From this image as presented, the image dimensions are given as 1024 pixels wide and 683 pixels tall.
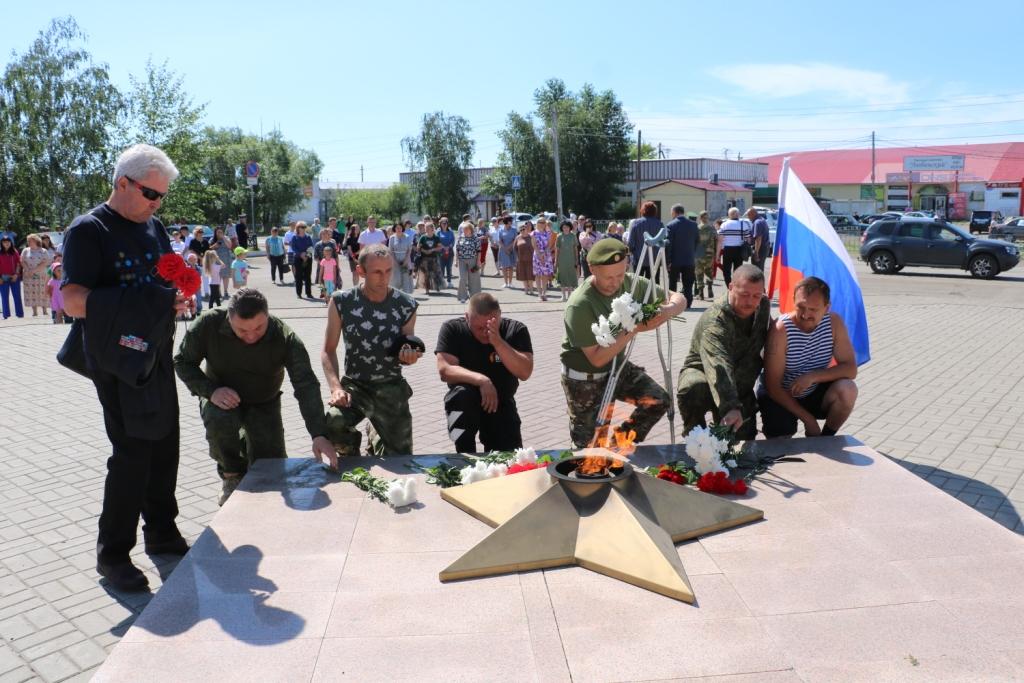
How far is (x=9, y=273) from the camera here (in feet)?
51.2

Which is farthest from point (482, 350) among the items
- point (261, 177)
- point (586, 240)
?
point (261, 177)

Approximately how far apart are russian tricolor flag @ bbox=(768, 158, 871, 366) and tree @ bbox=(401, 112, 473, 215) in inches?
2230

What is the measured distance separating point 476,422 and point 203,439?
266 cm

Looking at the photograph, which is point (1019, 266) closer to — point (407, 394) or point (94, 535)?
point (407, 394)

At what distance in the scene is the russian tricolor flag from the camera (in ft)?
19.0

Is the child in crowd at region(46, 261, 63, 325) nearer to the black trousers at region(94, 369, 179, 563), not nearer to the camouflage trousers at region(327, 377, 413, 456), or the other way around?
the camouflage trousers at region(327, 377, 413, 456)

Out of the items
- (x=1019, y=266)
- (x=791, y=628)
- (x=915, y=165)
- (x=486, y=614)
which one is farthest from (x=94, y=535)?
(x=915, y=165)

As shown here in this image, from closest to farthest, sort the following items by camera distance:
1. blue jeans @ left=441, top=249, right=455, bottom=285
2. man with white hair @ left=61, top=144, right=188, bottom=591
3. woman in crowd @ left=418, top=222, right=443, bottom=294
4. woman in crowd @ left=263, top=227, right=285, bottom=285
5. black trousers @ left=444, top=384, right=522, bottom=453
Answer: man with white hair @ left=61, top=144, right=188, bottom=591, black trousers @ left=444, top=384, right=522, bottom=453, woman in crowd @ left=418, top=222, right=443, bottom=294, blue jeans @ left=441, top=249, right=455, bottom=285, woman in crowd @ left=263, top=227, right=285, bottom=285

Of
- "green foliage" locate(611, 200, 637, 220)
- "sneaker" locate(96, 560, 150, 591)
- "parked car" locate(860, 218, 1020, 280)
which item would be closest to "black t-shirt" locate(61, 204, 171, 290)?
"sneaker" locate(96, 560, 150, 591)

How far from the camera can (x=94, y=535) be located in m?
4.55

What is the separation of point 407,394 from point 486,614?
91.9 inches

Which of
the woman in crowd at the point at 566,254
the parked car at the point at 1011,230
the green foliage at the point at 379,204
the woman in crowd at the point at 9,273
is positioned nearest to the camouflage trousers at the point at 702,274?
the woman in crowd at the point at 566,254

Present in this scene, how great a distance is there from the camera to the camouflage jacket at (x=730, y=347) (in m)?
4.96

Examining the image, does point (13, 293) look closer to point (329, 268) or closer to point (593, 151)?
point (329, 268)
